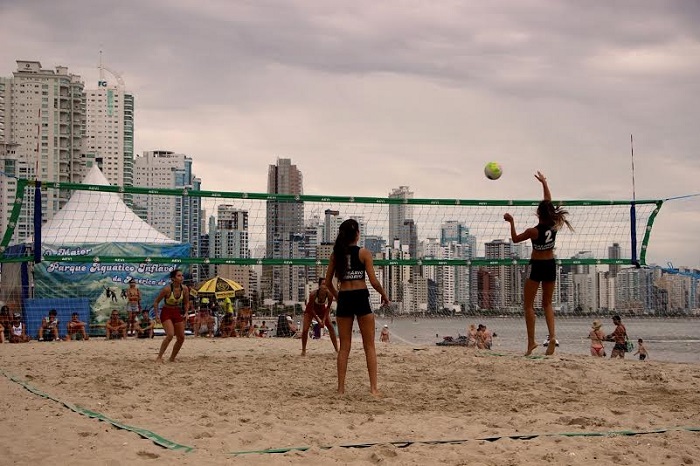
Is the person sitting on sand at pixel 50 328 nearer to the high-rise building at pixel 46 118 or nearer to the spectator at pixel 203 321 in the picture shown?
the spectator at pixel 203 321

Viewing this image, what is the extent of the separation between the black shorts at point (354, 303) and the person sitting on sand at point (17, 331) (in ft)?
32.3

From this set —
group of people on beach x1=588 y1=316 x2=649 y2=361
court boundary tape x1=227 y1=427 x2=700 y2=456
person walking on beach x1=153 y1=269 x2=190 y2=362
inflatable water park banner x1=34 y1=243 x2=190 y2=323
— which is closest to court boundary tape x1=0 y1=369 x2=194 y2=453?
court boundary tape x1=227 y1=427 x2=700 y2=456

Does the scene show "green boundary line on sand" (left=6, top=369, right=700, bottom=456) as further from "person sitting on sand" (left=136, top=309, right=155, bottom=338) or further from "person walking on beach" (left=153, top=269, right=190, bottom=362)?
"person sitting on sand" (left=136, top=309, right=155, bottom=338)

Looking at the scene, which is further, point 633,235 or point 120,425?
point 633,235

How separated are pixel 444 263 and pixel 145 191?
4533 millimetres

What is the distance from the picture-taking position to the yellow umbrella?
17.4 m

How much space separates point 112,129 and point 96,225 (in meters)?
68.9

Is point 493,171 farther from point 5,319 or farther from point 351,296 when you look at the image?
point 5,319

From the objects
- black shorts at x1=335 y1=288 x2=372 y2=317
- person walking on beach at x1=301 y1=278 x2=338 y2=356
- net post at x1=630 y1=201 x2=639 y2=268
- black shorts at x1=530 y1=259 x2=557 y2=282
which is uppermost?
net post at x1=630 y1=201 x2=639 y2=268

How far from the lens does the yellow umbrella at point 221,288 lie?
1744 centimetres

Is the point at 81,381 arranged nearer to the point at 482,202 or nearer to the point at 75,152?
the point at 482,202

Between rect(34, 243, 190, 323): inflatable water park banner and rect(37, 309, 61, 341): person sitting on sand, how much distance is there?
241 cm

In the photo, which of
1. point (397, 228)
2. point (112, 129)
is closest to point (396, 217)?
point (397, 228)

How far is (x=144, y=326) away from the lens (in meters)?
16.4
